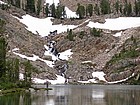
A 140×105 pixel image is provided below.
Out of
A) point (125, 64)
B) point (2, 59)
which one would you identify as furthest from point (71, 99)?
point (125, 64)

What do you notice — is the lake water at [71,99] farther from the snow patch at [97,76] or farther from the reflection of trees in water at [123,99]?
the snow patch at [97,76]

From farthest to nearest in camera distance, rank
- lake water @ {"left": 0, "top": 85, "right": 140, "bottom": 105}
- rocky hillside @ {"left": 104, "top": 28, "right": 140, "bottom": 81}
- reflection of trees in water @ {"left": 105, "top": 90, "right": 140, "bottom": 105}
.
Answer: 1. rocky hillside @ {"left": 104, "top": 28, "right": 140, "bottom": 81}
2. lake water @ {"left": 0, "top": 85, "right": 140, "bottom": 105}
3. reflection of trees in water @ {"left": 105, "top": 90, "right": 140, "bottom": 105}

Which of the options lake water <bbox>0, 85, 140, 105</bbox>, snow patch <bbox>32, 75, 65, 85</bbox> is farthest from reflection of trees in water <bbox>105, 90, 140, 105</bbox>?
snow patch <bbox>32, 75, 65, 85</bbox>

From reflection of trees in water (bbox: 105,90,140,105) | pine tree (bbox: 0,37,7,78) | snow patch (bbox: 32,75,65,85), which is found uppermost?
pine tree (bbox: 0,37,7,78)

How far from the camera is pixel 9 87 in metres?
84.9

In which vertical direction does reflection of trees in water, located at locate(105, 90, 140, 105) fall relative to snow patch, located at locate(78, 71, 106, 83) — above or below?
below

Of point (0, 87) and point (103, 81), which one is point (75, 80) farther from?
point (0, 87)

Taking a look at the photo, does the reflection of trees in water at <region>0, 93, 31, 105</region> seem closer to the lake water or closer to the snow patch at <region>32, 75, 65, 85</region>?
the lake water

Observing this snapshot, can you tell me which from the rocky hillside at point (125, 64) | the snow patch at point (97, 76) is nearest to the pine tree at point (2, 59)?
the snow patch at point (97, 76)

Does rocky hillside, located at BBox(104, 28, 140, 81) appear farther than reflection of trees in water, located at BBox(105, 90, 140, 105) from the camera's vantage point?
Yes

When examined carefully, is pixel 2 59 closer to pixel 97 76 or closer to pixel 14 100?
pixel 14 100

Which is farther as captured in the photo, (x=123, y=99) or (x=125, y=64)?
(x=125, y=64)

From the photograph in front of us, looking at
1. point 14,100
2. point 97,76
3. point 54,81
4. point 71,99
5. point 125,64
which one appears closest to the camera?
point 14,100

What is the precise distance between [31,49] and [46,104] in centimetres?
15164
